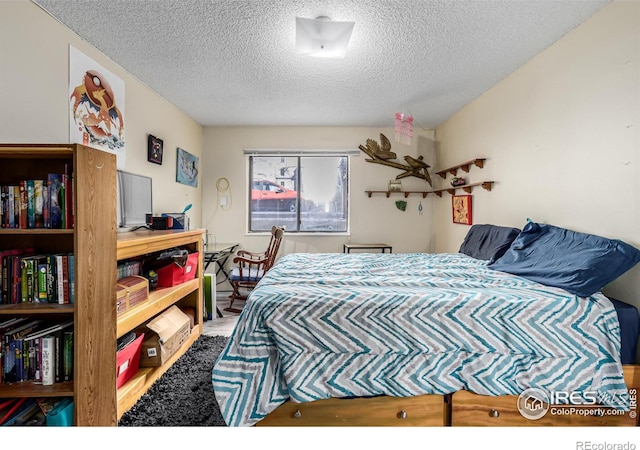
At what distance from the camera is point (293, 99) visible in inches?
134

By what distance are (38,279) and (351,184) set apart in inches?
141

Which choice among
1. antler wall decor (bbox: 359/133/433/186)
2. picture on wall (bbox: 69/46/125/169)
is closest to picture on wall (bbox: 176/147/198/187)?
picture on wall (bbox: 69/46/125/169)

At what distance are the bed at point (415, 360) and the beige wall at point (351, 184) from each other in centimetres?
300

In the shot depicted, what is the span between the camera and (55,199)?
1522mm

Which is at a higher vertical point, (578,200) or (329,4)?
(329,4)

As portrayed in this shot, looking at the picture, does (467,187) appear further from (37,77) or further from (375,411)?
(37,77)

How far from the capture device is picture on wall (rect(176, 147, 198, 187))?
12.4 ft

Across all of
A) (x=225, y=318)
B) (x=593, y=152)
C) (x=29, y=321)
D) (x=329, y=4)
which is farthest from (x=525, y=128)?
(x=29, y=321)

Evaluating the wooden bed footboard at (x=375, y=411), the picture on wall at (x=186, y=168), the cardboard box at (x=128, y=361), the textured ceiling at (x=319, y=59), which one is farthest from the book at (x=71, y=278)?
the picture on wall at (x=186, y=168)

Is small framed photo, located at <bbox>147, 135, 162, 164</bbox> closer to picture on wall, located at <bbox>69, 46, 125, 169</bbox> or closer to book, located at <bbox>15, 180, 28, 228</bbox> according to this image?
picture on wall, located at <bbox>69, 46, 125, 169</bbox>

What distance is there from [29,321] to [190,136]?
297 centimetres

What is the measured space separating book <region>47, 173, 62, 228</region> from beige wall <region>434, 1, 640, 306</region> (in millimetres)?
2905

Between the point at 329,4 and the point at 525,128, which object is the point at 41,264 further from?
the point at 525,128

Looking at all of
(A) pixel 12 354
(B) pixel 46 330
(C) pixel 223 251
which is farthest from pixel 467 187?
(A) pixel 12 354
